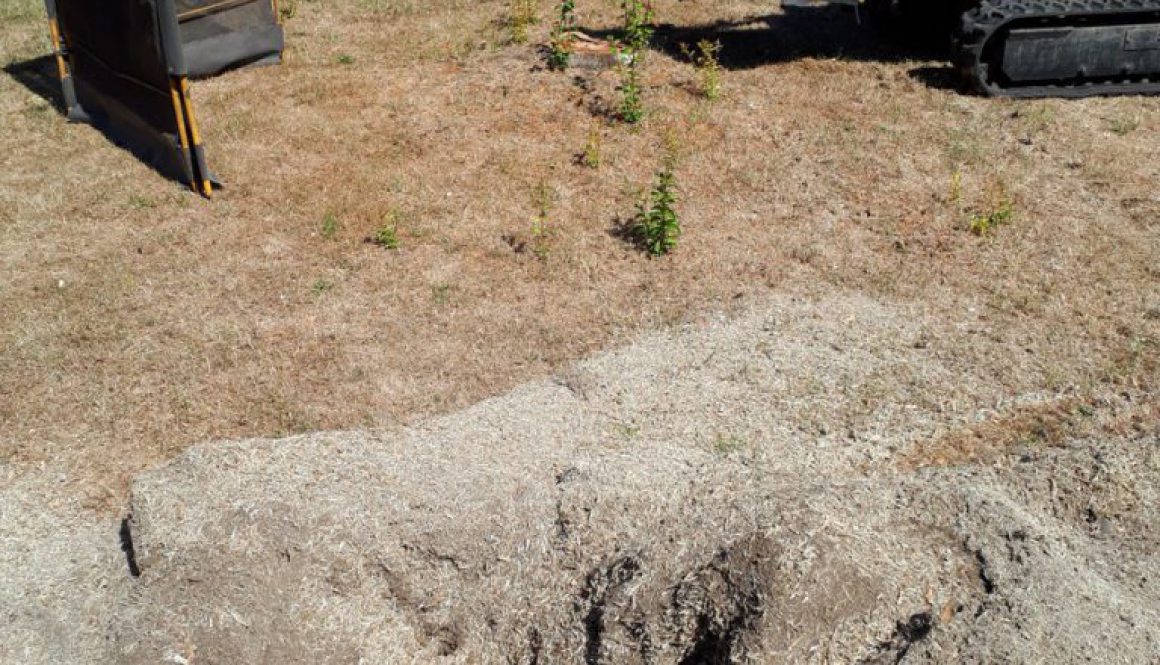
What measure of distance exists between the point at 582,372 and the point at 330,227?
2.47 metres

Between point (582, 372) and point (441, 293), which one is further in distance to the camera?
point (441, 293)

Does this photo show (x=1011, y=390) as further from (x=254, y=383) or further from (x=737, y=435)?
(x=254, y=383)

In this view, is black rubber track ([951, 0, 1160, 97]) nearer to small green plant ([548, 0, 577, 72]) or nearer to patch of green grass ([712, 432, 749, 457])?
small green plant ([548, 0, 577, 72])

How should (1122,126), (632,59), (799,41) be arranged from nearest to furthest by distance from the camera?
(1122,126)
(632,59)
(799,41)

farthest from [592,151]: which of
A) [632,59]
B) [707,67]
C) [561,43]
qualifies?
[561,43]

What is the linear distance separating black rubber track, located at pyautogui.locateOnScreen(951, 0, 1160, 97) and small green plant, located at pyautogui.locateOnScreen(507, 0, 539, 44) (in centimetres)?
389

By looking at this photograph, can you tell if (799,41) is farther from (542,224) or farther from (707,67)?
(542,224)

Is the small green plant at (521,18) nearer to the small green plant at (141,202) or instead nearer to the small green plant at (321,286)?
the small green plant at (141,202)

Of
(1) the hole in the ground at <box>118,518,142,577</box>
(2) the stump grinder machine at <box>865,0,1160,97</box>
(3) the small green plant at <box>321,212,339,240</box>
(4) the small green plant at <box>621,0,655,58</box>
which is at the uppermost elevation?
(2) the stump grinder machine at <box>865,0,1160,97</box>

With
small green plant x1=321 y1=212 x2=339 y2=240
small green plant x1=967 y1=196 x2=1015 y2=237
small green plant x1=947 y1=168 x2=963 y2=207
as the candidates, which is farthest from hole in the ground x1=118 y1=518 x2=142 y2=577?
small green plant x1=947 y1=168 x2=963 y2=207

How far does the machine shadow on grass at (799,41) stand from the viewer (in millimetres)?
10352

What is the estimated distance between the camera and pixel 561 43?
10.3 meters

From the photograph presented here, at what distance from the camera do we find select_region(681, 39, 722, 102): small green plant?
955 centimetres

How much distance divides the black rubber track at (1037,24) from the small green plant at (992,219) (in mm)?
1857
